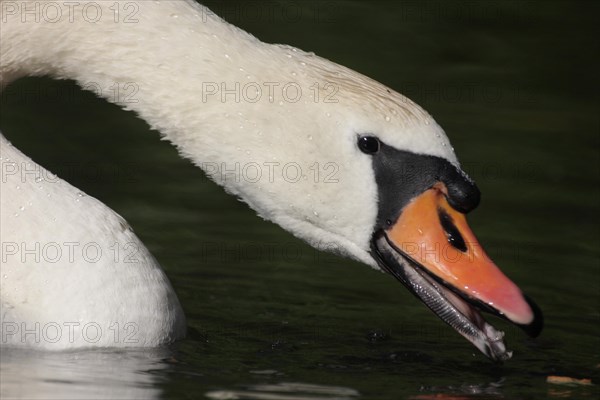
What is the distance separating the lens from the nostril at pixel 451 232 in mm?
7082

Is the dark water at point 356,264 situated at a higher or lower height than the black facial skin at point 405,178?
lower

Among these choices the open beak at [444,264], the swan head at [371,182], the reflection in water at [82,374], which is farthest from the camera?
the open beak at [444,264]

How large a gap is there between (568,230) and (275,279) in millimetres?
1907

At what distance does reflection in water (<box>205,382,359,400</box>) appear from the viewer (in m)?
6.56

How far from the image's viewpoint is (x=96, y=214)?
7.34m

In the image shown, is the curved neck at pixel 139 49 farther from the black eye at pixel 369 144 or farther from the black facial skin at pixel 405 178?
the black facial skin at pixel 405 178

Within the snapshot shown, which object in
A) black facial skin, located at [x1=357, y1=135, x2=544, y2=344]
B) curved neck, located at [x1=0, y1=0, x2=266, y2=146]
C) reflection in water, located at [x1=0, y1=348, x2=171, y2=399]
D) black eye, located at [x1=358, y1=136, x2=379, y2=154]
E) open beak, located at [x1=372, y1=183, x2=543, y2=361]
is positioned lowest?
reflection in water, located at [x1=0, y1=348, x2=171, y2=399]

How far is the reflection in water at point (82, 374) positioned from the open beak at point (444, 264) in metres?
1.14

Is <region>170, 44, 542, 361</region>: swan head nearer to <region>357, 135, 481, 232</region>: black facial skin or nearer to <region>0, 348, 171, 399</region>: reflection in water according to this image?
<region>357, 135, 481, 232</region>: black facial skin

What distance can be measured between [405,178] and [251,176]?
0.67 meters

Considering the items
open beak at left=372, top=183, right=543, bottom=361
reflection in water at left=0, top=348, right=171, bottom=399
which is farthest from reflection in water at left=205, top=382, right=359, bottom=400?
open beak at left=372, top=183, right=543, bottom=361

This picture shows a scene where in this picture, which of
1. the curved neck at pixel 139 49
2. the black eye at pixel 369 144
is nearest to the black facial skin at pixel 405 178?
the black eye at pixel 369 144

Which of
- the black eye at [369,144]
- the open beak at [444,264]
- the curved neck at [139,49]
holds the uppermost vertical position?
the curved neck at [139,49]

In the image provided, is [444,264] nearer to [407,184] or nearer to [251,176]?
[407,184]
